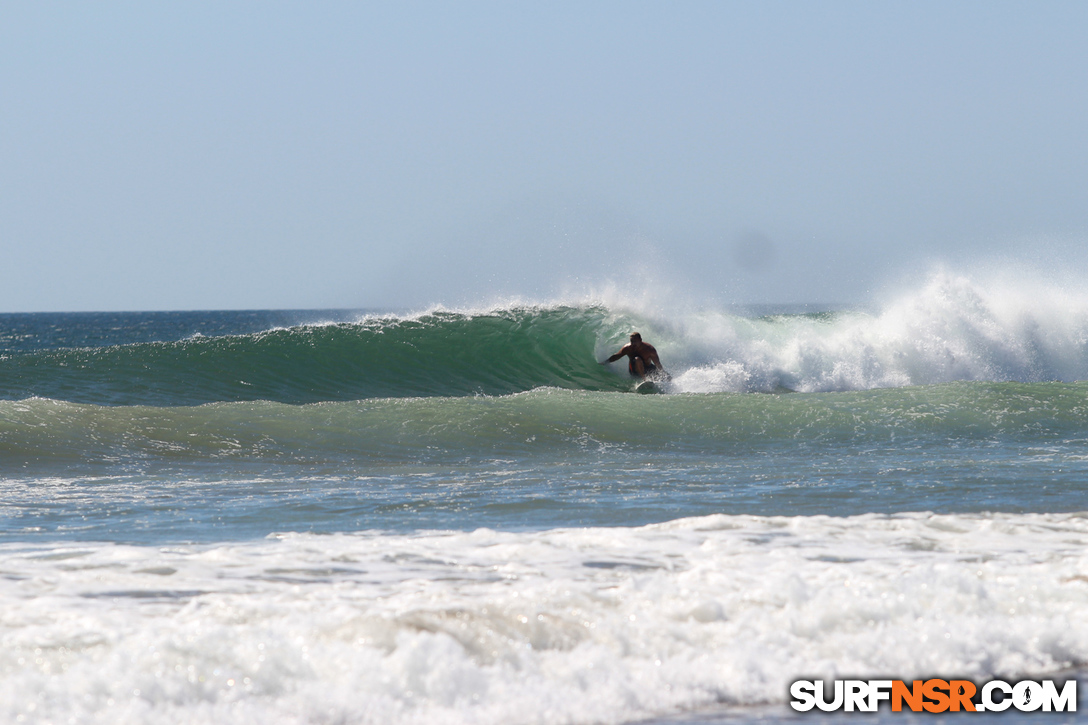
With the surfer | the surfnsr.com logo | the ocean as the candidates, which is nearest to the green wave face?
the surfer

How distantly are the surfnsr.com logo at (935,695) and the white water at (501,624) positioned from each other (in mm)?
81

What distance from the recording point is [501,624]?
10.5ft

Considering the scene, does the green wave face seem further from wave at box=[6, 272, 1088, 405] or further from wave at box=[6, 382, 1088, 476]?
wave at box=[6, 382, 1088, 476]

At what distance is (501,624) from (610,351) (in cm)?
1342

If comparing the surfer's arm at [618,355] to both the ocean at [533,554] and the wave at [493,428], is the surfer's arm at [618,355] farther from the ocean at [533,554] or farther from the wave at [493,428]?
the ocean at [533,554]

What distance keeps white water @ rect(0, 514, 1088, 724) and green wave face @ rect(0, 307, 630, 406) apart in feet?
29.5

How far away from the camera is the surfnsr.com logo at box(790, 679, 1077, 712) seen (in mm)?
2830

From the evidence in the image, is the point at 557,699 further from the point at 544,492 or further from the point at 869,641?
the point at 544,492

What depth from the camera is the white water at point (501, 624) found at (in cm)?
276

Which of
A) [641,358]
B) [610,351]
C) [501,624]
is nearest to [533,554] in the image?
[501,624]

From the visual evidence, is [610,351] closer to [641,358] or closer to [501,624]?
[641,358]

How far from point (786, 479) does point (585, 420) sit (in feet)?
12.0

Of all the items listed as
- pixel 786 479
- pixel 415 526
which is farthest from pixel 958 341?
pixel 415 526

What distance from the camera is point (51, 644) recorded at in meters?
2.97
